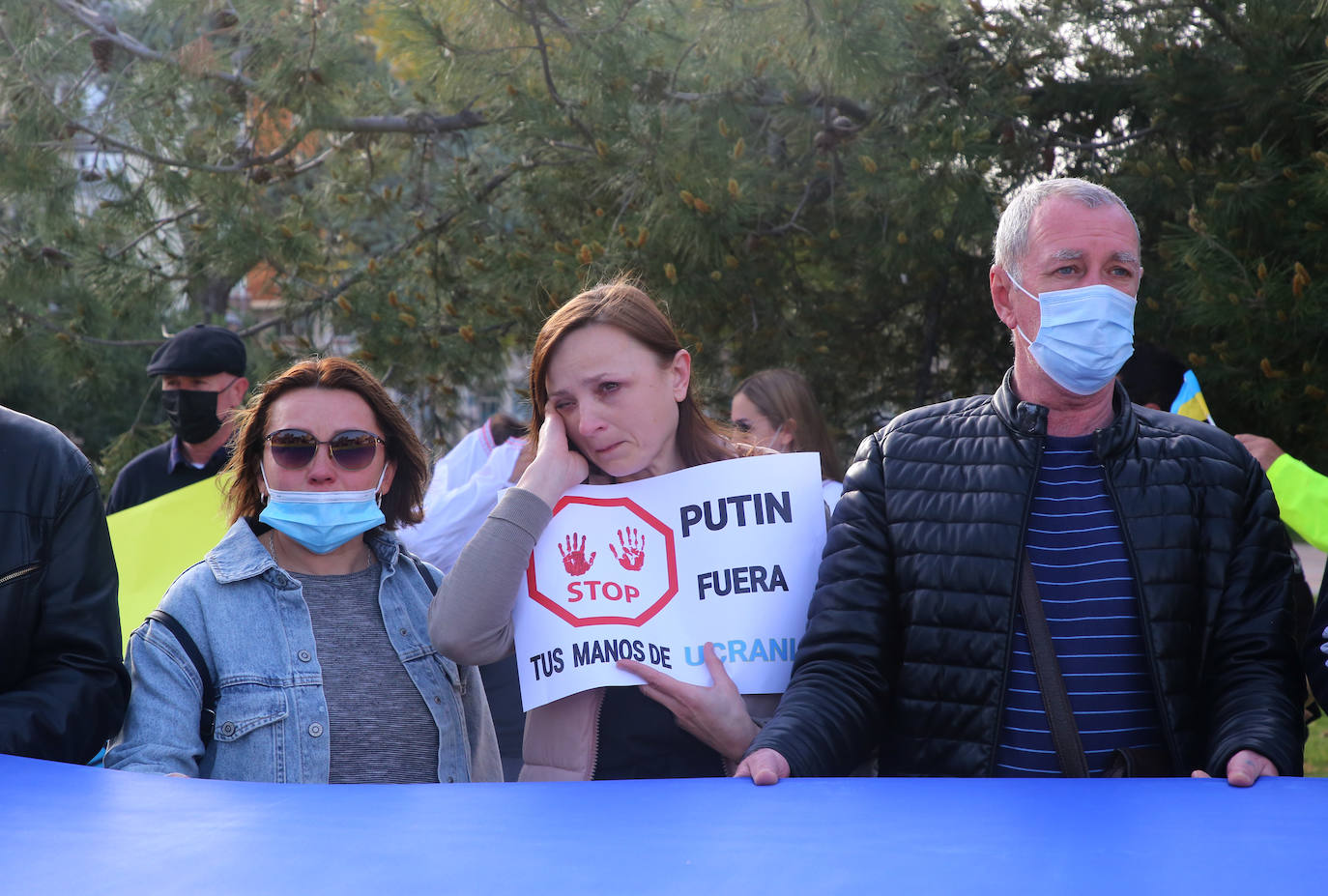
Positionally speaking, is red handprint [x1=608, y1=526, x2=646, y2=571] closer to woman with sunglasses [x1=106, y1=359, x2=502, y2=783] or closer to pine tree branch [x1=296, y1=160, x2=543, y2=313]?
woman with sunglasses [x1=106, y1=359, x2=502, y2=783]

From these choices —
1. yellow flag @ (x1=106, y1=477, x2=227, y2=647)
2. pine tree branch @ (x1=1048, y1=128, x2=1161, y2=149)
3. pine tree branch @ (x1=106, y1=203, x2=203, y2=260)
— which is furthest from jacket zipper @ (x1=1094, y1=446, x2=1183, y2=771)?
pine tree branch @ (x1=106, y1=203, x2=203, y2=260)

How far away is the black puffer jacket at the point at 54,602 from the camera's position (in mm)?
2102

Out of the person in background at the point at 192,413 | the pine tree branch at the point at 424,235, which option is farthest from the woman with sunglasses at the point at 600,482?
the pine tree branch at the point at 424,235

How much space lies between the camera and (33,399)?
13211 millimetres

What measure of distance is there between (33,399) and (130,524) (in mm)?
10398

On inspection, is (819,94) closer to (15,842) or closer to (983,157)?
(983,157)

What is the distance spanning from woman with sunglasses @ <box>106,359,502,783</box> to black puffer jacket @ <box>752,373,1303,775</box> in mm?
751

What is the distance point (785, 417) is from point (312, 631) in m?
2.75

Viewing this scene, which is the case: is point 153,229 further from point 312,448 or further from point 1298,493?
point 1298,493

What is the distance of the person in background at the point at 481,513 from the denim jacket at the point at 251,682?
0.71 meters

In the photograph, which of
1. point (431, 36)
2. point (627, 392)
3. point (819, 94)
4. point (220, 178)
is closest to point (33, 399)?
point (220, 178)

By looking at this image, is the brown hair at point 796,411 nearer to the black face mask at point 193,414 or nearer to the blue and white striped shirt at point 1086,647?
the black face mask at point 193,414

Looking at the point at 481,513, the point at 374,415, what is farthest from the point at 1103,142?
the point at 374,415

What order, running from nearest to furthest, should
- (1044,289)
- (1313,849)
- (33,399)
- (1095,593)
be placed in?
(1313,849) → (1095,593) → (1044,289) → (33,399)
